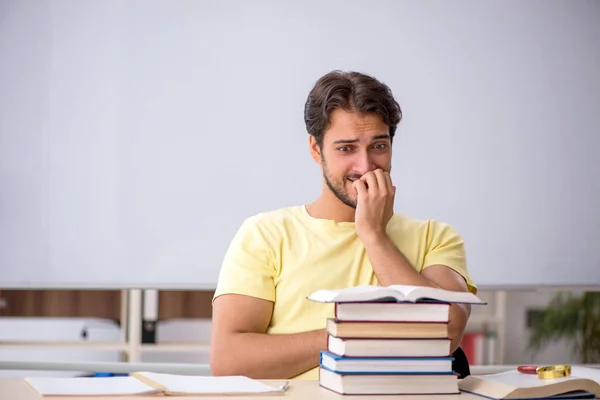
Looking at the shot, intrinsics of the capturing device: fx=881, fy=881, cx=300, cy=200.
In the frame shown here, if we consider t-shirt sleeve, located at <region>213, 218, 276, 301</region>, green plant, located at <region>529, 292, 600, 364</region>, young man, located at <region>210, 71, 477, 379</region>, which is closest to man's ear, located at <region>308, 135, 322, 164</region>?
young man, located at <region>210, 71, 477, 379</region>

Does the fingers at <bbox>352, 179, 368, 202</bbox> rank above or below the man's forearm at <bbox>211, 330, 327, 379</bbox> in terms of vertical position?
above

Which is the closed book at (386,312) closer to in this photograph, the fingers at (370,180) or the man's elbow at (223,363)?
the man's elbow at (223,363)

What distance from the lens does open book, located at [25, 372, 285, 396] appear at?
4.67 ft

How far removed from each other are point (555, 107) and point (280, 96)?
0.95m

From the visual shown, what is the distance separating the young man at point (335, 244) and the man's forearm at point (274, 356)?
2cm

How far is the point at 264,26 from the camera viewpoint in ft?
9.53

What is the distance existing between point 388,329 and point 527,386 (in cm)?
25

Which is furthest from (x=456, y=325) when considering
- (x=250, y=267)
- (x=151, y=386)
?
(x=151, y=386)

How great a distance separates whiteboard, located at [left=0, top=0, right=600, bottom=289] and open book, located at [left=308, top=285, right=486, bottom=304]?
4.61 ft

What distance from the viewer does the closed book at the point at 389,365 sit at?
57.9 inches

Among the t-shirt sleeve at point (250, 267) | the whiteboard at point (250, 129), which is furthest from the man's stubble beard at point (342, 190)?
the whiteboard at point (250, 129)

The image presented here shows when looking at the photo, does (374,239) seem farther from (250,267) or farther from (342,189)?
(250,267)

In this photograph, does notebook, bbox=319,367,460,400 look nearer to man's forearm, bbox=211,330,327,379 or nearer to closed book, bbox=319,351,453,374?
closed book, bbox=319,351,453,374

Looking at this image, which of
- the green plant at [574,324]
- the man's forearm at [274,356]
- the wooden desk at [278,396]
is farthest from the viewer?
the green plant at [574,324]
